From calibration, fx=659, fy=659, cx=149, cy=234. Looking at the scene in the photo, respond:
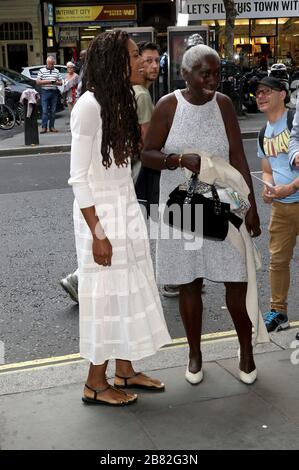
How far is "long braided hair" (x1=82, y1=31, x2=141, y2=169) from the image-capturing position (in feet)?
10.5

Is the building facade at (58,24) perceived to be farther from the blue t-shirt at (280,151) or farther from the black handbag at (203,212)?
the black handbag at (203,212)

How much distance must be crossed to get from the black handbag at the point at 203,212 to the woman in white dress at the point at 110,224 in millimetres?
242

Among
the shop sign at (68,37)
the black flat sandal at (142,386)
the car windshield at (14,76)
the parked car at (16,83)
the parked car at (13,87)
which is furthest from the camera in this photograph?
the shop sign at (68,37)

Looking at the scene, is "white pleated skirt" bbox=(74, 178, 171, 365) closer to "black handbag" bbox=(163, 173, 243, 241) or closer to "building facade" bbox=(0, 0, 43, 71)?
"black handbag" bbox=(163, 173, 243, 241)

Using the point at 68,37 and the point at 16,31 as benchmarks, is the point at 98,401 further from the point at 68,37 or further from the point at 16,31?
the point at 16,31

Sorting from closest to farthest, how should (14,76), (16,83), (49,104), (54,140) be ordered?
(54,140)
(49,104)
(16,83)
(14,76)

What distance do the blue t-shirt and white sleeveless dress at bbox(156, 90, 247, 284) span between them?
0.73 metres

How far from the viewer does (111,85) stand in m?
3.20

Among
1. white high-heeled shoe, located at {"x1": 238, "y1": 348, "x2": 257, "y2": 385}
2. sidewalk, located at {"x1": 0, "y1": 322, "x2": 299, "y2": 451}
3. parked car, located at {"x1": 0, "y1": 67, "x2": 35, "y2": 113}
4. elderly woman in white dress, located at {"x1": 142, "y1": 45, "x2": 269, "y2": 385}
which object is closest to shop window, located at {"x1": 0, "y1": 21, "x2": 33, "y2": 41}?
parked car, located at {"x1": 0, "y1": 67, "x2": 35, "y2": 113}

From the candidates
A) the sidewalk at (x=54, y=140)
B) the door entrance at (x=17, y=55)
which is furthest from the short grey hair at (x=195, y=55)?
the door entrance at (x=17, y=55)

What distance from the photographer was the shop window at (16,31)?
29812 mm

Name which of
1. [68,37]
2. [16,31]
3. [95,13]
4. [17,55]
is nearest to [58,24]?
[68,37]

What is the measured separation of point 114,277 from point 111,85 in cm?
95

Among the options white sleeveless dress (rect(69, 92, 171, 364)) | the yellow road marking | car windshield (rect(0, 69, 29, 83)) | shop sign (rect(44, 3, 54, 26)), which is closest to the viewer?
white sleeveless dress (rect(69, 92, 171, 364))
